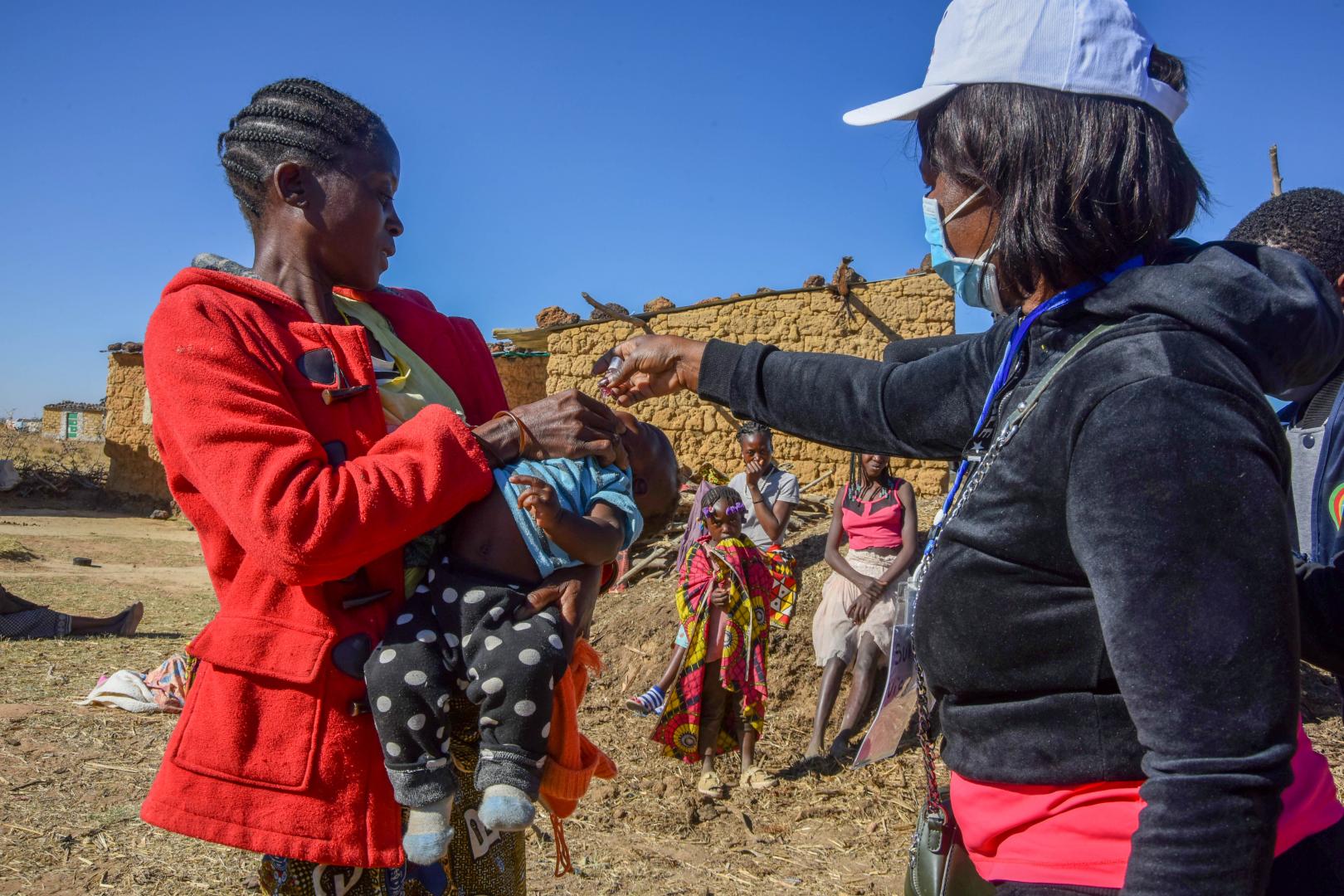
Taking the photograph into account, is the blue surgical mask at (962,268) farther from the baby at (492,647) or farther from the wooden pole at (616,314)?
the wooden pole at (616,314)


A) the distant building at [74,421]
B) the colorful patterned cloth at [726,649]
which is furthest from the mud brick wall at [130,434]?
the distant building at [74,421]

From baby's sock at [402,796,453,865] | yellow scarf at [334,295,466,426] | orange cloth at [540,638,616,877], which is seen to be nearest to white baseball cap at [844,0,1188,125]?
yellow scarf at [334,295,466,426]

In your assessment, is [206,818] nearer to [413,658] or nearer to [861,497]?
[413,658]

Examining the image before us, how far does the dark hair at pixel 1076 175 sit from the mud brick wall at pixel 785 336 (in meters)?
9.03

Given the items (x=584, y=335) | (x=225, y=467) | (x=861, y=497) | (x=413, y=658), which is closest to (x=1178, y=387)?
(x=413, y=658)

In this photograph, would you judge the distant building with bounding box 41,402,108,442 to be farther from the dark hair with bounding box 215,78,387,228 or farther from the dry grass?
the dark hair with bounding box 215,78,387,228

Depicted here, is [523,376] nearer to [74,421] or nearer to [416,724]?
[416,724]

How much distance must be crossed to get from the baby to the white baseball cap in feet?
3.21

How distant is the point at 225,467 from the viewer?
149 cm

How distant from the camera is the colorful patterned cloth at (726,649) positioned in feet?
20.6

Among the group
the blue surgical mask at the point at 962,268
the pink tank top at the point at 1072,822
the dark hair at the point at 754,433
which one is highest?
the dark hair at the point at 754,433

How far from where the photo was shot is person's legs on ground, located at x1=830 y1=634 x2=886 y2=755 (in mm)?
6664

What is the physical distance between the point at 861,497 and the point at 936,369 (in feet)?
17.4

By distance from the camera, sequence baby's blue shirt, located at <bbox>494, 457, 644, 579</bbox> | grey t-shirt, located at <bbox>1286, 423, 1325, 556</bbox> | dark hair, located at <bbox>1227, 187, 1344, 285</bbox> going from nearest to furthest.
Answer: baby's blue shirt, located at <bbox>494, 457, 644, 579</bbox> → grey t-shirt, located at <bbox>1286, 423, 1325, 556</bbox> → dark hair, located at <bbox>1227, 187, 1344, 285</bbox>
